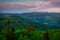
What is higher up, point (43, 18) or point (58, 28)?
point (43, 18)

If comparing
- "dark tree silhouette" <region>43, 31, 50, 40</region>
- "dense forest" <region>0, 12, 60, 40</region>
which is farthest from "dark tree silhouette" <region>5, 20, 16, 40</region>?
"dark tree silhouette" <region>43, 31, 50, 40</region>

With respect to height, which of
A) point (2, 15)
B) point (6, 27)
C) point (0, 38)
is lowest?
point (0, 38)

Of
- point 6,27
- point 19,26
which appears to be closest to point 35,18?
point 19,26

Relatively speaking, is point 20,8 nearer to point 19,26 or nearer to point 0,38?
point 19,26

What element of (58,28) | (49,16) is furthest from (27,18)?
(58,28)

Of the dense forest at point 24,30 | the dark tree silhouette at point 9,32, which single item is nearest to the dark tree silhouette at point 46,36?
the dense forest at point 24,30

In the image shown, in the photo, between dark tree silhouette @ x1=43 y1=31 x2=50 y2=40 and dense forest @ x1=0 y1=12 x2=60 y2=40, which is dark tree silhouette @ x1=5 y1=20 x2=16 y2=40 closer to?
dense forest @ x1=0 y1=12 x2=60 y2=40

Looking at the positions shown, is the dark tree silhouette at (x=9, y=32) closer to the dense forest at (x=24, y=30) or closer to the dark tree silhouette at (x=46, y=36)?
the dense forest at (x=24, y=30)

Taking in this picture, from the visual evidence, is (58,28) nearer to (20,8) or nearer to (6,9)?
(20,8)
